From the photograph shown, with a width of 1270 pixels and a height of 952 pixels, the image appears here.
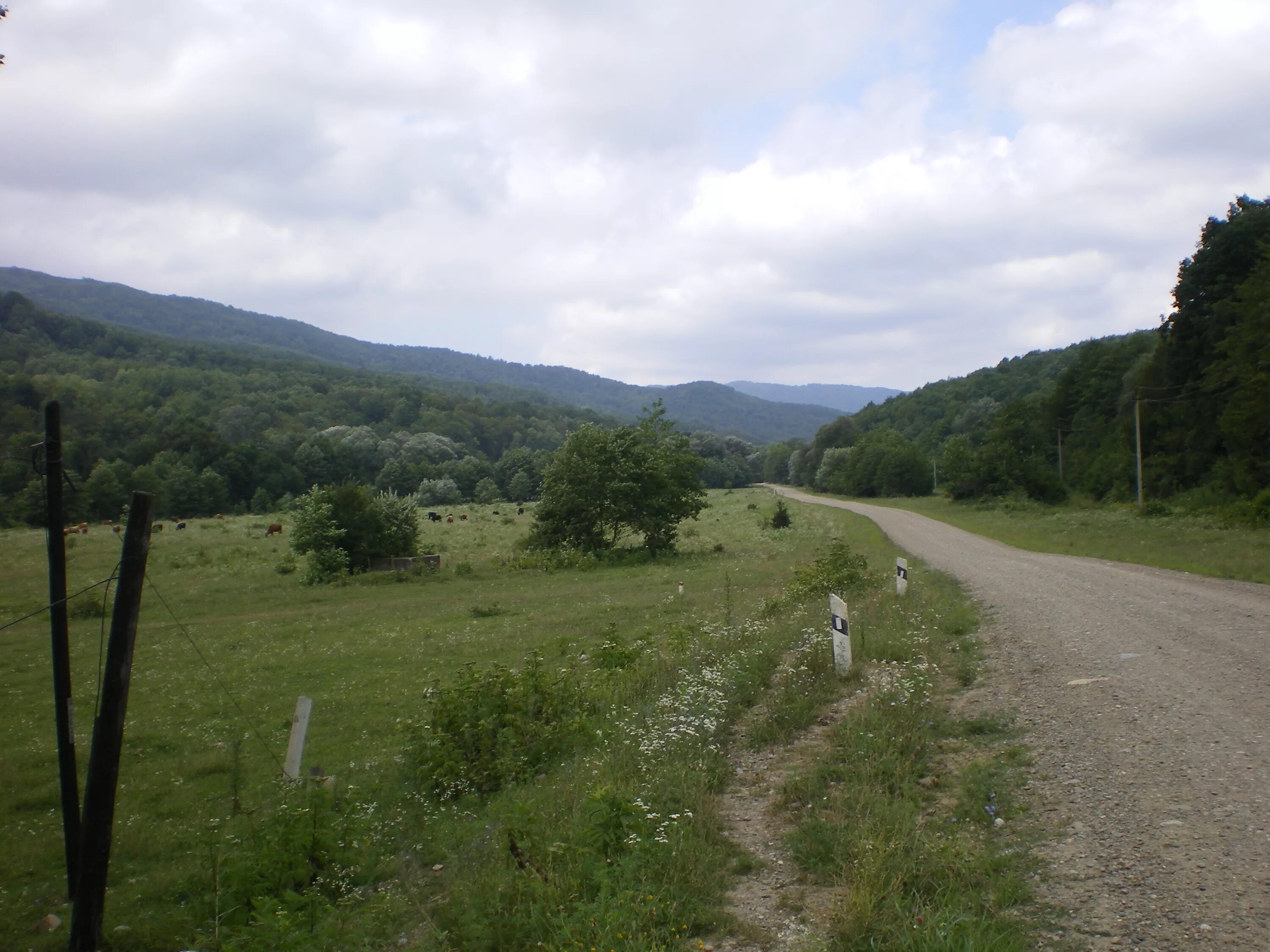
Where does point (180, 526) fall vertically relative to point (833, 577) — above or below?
below

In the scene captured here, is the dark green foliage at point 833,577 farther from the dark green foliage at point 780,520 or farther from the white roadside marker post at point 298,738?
the dark green foliage at point 780,520

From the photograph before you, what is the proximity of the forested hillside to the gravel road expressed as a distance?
23.7 m

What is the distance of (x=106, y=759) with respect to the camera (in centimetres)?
644

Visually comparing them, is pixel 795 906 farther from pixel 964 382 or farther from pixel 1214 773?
pixel 964 382

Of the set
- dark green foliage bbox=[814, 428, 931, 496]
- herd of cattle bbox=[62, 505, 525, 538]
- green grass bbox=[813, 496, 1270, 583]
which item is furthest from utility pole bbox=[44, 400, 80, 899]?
dark green foliage bbox=[814, 428, 931, 496]

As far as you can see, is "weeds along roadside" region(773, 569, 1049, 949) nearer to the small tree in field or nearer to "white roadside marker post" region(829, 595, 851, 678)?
"white roadside marker post" region(829, 595, 851, 678)

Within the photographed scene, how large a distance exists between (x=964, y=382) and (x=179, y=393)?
14373 cm

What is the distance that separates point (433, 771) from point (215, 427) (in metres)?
118

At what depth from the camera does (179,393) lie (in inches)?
5069

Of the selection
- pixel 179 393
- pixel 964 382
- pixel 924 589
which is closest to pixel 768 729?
pixel 924 589

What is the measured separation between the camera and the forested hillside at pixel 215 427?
6462 centimetres

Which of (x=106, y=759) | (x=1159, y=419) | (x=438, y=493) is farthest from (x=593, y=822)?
(x=438, y=493)

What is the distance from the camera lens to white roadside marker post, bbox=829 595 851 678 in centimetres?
1021

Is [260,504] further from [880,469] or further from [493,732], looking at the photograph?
[493,732]
